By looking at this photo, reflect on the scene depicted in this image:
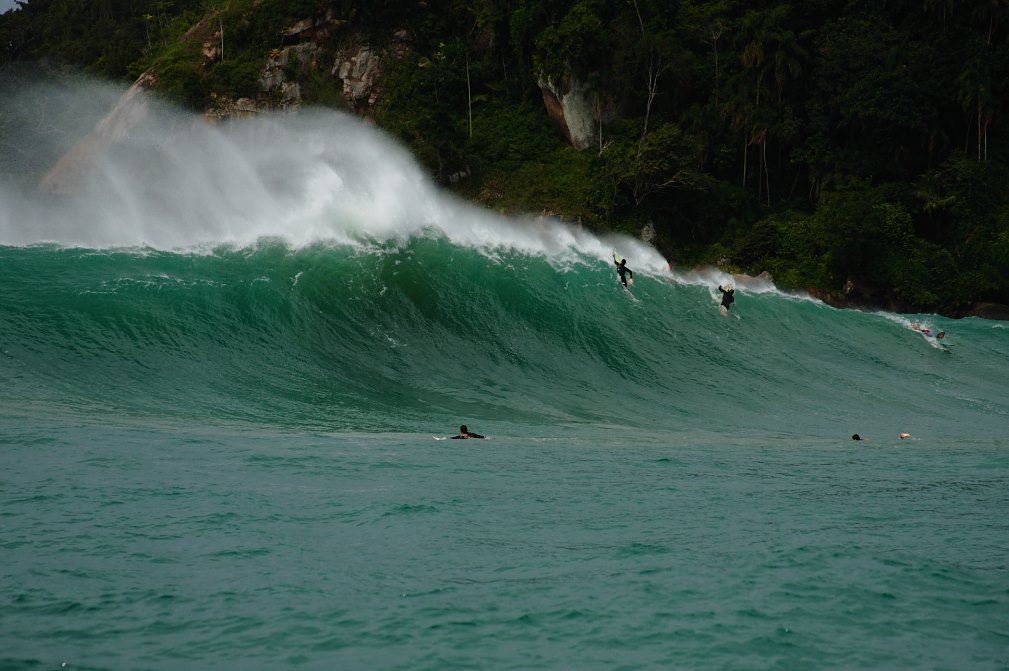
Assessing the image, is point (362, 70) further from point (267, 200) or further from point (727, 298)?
point (727, 298)

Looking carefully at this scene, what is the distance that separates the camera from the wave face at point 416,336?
16.2 m

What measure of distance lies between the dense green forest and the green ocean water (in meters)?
6.36

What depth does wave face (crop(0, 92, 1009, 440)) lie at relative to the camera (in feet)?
53.2

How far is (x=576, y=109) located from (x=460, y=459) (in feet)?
102

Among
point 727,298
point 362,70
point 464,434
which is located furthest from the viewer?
point 362,70

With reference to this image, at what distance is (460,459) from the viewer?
A: 472 inches

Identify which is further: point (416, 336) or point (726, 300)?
point (726, 300)

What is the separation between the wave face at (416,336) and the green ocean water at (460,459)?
4.2 inches

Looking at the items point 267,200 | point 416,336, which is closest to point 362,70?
point 267,200

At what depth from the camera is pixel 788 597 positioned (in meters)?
6.75

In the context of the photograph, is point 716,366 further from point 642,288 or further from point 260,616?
point 260,616

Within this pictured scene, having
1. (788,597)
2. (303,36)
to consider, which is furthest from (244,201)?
(788,597)

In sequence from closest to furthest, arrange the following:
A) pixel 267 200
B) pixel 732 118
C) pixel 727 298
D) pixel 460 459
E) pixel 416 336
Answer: pixel 460 459, pixel 416 336, pixel 727 298, pixel 267 200, pixel 732 118

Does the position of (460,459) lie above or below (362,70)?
below
